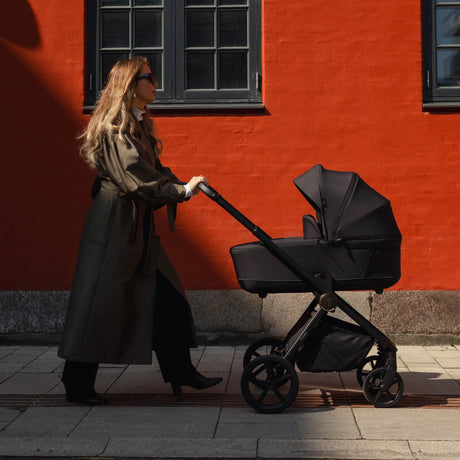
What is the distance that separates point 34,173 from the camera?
682 cm

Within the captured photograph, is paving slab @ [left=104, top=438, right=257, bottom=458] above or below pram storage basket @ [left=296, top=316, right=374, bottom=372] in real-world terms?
below

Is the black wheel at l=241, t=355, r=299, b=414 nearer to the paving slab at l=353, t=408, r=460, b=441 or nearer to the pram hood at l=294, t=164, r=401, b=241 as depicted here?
the paving slab at l=353, t=408, r=460, b=441

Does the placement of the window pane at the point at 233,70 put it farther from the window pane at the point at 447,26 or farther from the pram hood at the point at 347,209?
the pram hood at the point at 347,209

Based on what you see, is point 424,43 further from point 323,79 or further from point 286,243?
point 286,243

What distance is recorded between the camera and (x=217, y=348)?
6.56 m

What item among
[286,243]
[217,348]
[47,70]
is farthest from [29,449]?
[47,70]

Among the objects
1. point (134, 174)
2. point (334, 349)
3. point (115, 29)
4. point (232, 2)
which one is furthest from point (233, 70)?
point (334, 349)

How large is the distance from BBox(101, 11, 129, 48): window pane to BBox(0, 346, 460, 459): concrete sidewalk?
3124 millimetres

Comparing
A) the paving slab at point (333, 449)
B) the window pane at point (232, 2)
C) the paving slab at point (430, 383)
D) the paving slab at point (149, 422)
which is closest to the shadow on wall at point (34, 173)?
the window pane at point (232, 2)

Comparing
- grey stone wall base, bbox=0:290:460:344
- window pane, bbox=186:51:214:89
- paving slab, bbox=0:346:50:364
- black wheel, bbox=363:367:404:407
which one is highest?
window pane, bbox=186:51:214:89

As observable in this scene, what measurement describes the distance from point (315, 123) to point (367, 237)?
2.71 m

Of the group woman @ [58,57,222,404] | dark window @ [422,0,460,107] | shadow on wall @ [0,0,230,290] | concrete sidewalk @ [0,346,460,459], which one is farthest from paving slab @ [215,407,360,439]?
dark window @ [422,0,460,107]

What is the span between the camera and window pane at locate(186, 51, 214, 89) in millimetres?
6949

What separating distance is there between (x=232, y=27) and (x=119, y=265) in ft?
10.8
